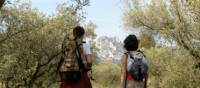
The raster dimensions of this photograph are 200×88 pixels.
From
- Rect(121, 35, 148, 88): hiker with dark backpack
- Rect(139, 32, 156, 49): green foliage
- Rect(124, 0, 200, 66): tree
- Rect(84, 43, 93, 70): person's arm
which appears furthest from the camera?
Rect(139, 32, 156, 49): green foliage

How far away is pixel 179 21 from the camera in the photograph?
1050 inches

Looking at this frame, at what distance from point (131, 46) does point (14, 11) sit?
788 inches

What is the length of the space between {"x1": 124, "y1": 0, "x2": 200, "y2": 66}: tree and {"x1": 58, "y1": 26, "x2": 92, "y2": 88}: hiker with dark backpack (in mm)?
13076

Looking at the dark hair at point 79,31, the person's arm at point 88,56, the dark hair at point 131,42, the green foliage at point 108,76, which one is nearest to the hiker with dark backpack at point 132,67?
the dark hair at point 131,42

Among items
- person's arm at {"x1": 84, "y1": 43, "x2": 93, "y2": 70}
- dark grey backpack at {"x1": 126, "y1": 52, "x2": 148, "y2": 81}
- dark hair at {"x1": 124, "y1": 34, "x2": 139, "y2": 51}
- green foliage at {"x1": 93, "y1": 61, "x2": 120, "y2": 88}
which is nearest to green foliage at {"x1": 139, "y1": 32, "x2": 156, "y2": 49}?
person's arm at {"x1": 84, "y1": 43, "x2": 93, "y2": 70}

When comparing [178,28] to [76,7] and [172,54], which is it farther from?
[76,7]

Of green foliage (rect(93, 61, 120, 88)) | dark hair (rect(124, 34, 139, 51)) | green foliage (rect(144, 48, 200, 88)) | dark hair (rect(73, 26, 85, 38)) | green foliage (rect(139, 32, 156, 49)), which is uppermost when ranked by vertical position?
dark hair (rect(73, 26, 85, 38))

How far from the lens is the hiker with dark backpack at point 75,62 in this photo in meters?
11.9

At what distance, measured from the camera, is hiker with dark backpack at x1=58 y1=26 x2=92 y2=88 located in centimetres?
1191

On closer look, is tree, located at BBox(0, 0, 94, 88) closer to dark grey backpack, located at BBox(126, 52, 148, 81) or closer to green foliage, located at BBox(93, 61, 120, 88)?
dark grey backpack, located at BBox(126, 52, 148, 81)

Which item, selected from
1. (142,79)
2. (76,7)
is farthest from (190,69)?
(142,79)

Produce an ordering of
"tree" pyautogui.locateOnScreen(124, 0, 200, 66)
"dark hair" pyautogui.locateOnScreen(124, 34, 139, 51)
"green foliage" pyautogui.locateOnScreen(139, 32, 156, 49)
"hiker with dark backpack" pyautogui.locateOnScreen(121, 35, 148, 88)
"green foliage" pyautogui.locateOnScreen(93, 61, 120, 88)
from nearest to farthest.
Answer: "dark hair" pyautogui.locateOnScreen(124, 34, 139, 51), "hiker with dark backpack" pyautogui.locateOnScreen(121, 35, 148, 88), "tree" pyautogui.locateOnScreen(124, 0, 200, 66), "green foliage" pyautogui.locateOnScreen(139, 32, 156, 49), "green foliage" pyautogui.locateOnScreen(93, 61, 120, 88)

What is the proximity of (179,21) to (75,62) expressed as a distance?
1545 centimetres

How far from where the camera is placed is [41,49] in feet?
101
